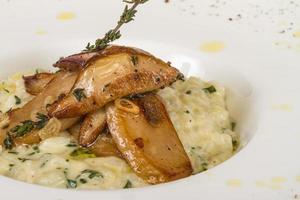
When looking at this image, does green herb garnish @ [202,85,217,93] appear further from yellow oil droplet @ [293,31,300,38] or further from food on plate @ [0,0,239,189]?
yellow oil droplet @ [293,31,300,38]

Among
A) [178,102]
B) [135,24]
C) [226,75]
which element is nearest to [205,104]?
[178,102]

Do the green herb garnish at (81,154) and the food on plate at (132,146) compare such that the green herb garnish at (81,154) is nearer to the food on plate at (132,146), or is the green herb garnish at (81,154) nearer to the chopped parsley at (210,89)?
the food on plate at (132,146)

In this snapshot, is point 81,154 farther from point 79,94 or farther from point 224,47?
point 224,47

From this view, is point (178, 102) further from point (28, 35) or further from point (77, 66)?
point (28, 35)

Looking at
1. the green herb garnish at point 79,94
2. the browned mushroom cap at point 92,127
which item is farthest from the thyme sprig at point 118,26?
the browned mushroom cap at point 92,127

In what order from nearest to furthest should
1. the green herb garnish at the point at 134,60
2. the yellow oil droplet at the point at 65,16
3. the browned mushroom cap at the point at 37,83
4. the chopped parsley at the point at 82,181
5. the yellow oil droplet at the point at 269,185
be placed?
the yellow oil droplet at the point at 269,185 < the chopped parsley at the point at 82,181 < the green herb garnish at the point at 134,60 < the browned mushroom cap at the point at 37,83 < the yellow oil droplet at the point at 65,16

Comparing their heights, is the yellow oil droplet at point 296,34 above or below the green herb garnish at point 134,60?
below

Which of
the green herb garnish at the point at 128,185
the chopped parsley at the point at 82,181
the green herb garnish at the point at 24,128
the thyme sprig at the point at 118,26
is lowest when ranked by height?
the green herb garnish at the point at 128,185

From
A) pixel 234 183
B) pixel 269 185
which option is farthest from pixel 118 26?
pixel 269 185
